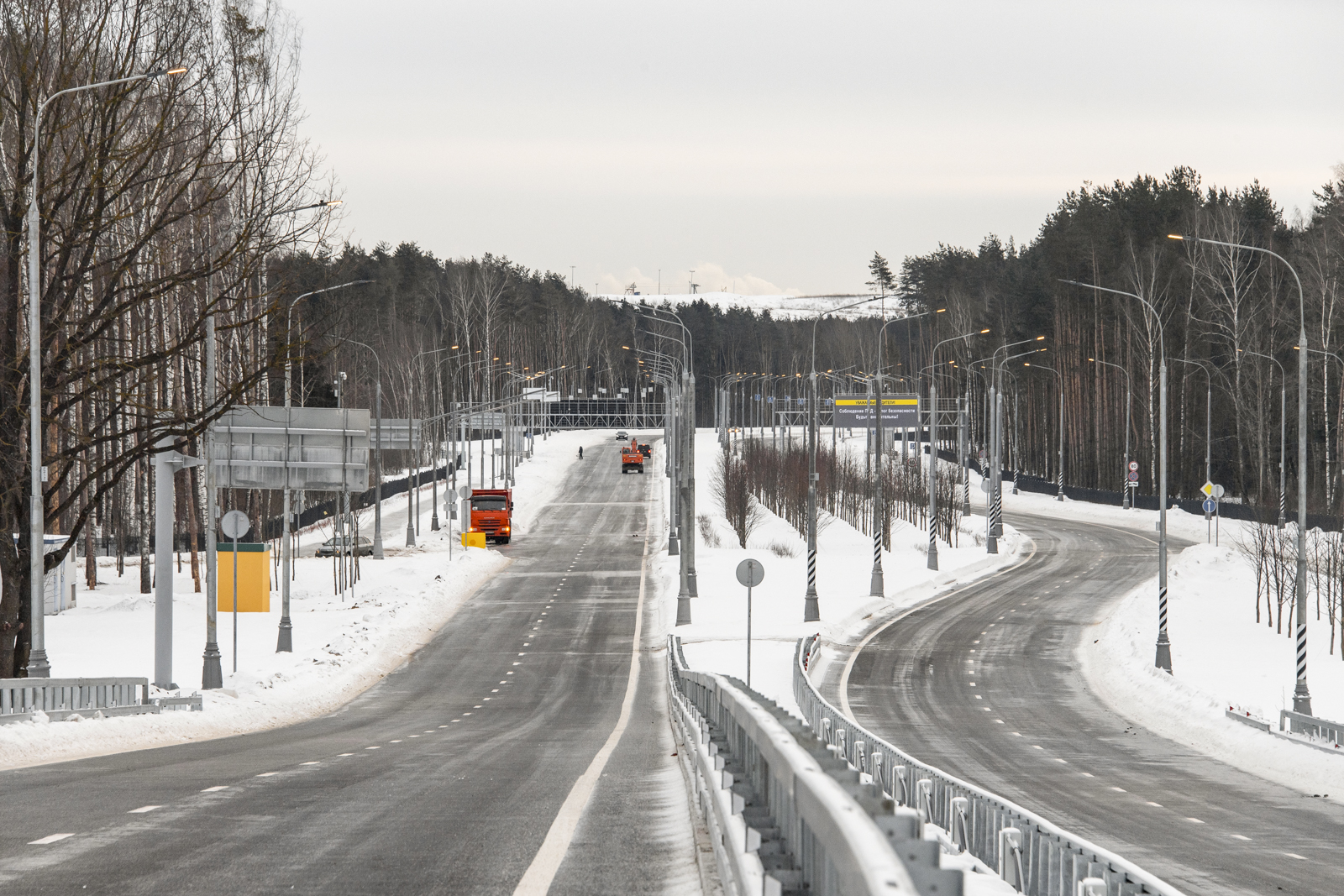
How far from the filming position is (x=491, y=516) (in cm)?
7144

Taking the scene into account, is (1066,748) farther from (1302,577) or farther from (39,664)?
(39,664)

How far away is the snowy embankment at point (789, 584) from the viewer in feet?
123

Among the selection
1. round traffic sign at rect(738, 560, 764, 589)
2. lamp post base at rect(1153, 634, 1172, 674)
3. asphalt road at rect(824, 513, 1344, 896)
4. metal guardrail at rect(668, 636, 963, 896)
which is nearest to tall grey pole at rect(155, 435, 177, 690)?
round traffic sign at rect(738, 560, 764, 589)

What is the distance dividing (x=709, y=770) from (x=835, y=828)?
6.01 m

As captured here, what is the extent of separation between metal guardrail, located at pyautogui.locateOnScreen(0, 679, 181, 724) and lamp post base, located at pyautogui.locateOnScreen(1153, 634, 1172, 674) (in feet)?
78.0

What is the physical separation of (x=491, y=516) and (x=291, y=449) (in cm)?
3473

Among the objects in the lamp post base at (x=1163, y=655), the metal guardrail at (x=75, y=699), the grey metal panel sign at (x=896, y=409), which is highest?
the grey metal panel sign at (x=896, y=409)

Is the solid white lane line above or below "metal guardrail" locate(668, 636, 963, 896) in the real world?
below

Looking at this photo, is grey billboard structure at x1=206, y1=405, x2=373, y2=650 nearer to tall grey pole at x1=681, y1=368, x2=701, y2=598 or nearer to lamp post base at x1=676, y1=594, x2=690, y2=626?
tall grey pole at x1=681, y1=368, x2=701, y2=598

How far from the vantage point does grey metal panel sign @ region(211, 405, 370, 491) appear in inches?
1444

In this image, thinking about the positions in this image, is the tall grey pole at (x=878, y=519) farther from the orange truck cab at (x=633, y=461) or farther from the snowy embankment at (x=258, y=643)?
the orange truck cab at (x=633, y=461)

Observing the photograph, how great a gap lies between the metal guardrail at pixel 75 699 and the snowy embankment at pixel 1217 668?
18322mm

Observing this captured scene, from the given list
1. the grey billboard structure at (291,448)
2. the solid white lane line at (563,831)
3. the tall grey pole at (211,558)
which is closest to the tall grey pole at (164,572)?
the tall grey pole at (211,558)

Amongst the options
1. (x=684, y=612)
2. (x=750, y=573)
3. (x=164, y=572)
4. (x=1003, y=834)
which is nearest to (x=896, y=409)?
(x=684, y=612)
